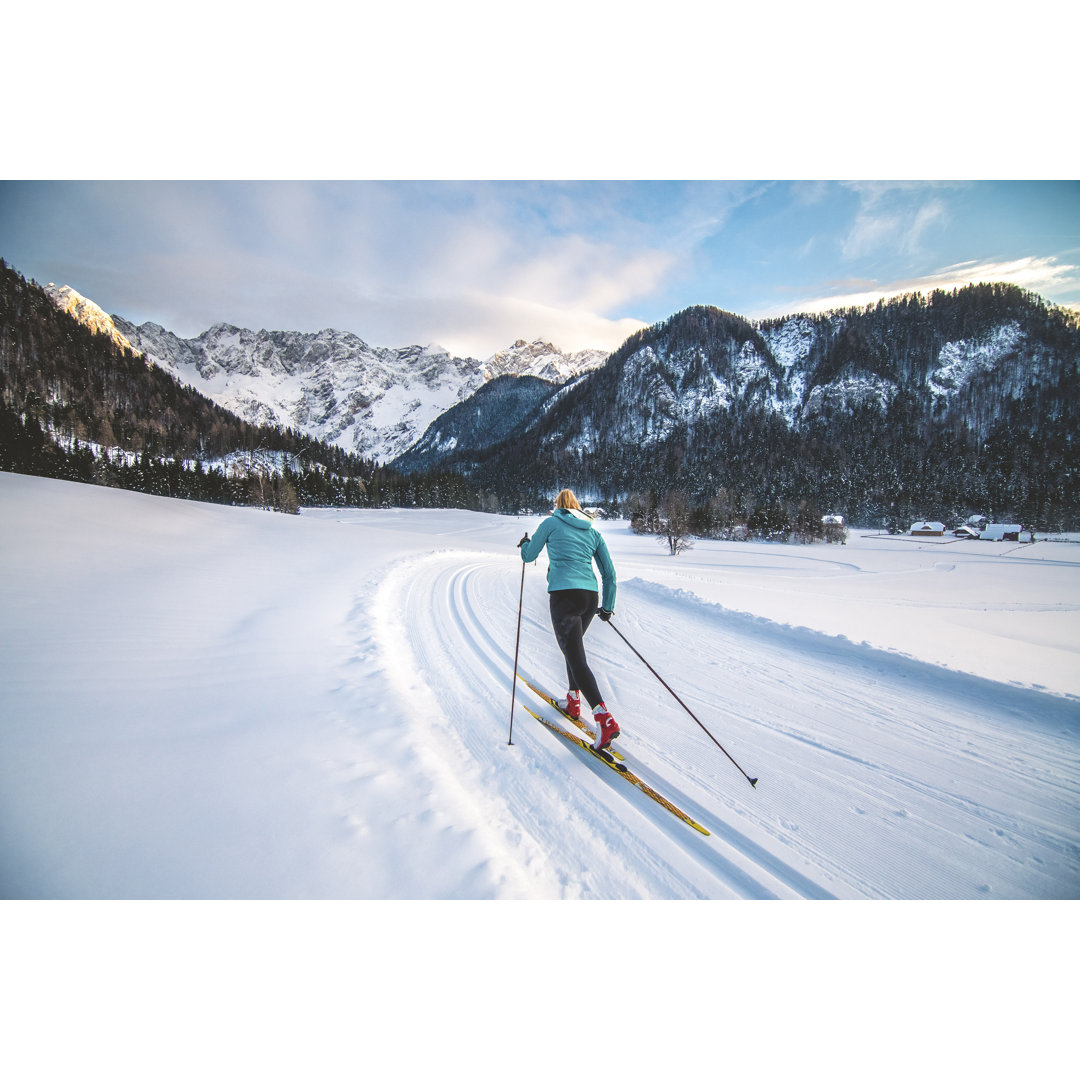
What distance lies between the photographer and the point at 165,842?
2.26 metres

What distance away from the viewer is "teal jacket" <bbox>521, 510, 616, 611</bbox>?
3.88 meters

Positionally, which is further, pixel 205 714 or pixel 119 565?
pixel 119 565

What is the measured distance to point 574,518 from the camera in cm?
399

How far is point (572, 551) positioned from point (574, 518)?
325 millimetres

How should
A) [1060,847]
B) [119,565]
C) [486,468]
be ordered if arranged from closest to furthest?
1. [1060,847]
2. [119,565]
3. [486,468]

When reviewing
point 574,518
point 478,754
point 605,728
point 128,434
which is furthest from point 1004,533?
point 128,434

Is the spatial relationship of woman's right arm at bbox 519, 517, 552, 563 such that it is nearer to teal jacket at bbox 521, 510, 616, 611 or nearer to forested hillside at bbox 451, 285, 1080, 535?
teal jacket at bbox 521, 510, 616, 611

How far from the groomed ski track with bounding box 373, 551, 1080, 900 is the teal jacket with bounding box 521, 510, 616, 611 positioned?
1342 mm

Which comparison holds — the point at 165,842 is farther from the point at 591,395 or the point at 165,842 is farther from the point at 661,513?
the point at 591,395

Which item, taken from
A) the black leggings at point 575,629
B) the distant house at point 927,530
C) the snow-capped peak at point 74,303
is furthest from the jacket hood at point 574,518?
the distant house at point 927,530
